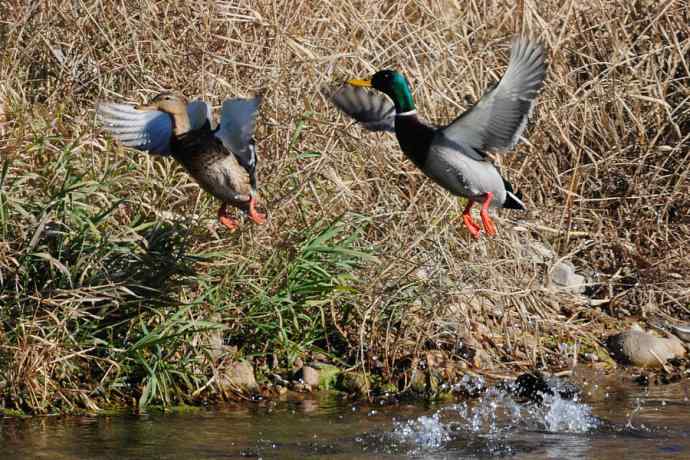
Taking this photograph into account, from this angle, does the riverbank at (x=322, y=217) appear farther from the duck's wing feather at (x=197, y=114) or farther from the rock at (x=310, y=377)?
the duck's wing feather at (x=197, y=114)

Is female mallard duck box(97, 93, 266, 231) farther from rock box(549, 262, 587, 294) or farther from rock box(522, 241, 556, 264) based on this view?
rock box(549, 262, 587, 294)

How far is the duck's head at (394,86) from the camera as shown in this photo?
6.21 metres

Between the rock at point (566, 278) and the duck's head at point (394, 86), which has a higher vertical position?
the duck's head at point (394, 86)

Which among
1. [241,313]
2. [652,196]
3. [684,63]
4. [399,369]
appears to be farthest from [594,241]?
[241,313]

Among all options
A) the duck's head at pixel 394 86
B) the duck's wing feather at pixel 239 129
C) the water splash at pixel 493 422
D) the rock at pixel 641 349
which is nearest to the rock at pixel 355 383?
the water splash at pixel 493 422

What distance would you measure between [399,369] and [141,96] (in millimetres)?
2016

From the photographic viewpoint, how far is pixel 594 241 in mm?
7754

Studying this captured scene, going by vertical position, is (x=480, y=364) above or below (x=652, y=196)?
below

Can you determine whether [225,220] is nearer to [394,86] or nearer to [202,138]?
[202,138]

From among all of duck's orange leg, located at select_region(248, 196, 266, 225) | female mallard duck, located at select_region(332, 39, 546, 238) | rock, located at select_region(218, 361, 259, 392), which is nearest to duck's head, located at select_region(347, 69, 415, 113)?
female mallard duck, located at select_region(332, 39, 546, 238)

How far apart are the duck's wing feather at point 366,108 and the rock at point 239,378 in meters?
1.36

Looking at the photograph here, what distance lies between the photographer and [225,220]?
232 inches

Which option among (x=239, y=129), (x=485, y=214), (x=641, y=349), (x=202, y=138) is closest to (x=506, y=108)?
(x=485, y=214)

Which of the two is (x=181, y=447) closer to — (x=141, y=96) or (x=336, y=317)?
(x=336, y=317)
